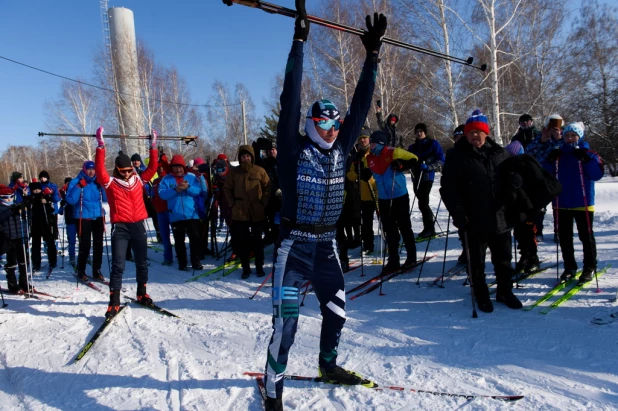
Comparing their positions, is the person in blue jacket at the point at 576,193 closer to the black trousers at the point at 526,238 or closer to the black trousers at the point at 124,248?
the black trousers at the point at 526,238

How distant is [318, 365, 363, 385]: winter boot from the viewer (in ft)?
10.1

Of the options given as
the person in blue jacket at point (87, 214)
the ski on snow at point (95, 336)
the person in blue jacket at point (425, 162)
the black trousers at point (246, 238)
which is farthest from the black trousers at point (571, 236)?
the person in blue jacket at point (87, 214)

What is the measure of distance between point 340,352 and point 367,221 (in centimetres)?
406

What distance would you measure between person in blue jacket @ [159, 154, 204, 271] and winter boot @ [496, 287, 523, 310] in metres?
5.16

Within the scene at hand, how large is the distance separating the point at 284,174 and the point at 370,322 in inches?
96.9

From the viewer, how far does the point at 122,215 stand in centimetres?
518

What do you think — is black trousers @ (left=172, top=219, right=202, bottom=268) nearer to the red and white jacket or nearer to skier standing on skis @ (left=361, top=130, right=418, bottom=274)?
the red and white jacket

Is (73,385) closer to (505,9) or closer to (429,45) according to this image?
(429,45)

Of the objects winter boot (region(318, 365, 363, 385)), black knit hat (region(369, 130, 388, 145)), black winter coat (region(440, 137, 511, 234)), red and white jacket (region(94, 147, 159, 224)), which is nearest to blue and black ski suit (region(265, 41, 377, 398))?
winter boot (region(318, 365, 363, 385))

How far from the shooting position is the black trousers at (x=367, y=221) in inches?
288

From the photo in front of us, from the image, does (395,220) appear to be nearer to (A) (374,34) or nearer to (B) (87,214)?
(A) (374,34)

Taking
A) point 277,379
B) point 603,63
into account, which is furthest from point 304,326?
point 603,63

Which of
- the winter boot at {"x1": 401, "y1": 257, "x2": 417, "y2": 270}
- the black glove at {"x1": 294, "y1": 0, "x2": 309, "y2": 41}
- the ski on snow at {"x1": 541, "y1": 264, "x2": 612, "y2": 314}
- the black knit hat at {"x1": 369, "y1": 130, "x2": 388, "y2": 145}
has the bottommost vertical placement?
the ski on snow at {"x1": 541, "y1": 264, "x2": 612, "y2": 314}

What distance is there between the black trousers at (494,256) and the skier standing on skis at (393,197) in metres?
1.49
